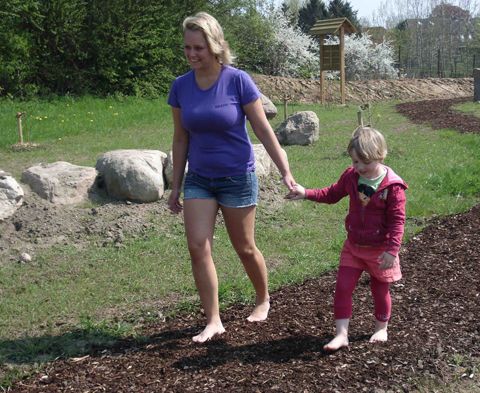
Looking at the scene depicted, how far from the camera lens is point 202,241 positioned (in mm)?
4141

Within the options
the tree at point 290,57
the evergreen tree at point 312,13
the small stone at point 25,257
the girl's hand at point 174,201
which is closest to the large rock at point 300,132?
the small stone at point 25,257

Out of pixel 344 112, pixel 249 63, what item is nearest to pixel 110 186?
pixel 344 112

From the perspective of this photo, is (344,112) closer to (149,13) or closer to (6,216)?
(149,13)

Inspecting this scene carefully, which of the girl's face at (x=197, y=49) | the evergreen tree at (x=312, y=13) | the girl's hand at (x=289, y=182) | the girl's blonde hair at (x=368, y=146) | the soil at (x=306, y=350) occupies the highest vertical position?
the evergreen tree at (x=312, y=13)

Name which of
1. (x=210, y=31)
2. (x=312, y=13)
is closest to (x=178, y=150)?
(x=210, y=31)

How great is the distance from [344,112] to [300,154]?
8196 mm

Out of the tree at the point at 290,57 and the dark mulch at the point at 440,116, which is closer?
the dark mulch at the point at 440,116

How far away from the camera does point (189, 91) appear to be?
13.4ft

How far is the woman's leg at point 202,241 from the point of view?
163 inches

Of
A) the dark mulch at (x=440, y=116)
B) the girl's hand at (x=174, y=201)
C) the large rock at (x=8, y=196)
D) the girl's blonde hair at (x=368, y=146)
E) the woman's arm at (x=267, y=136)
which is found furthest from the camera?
the dark mulch at (x=440, y=116)

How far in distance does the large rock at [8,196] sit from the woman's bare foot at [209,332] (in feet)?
9.77

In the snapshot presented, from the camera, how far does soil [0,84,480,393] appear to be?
3.75 meters

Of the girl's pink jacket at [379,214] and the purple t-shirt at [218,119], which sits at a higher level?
the purple t-shirt at [218,119]

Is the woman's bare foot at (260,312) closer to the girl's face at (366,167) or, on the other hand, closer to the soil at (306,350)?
the soil at (306,350)
